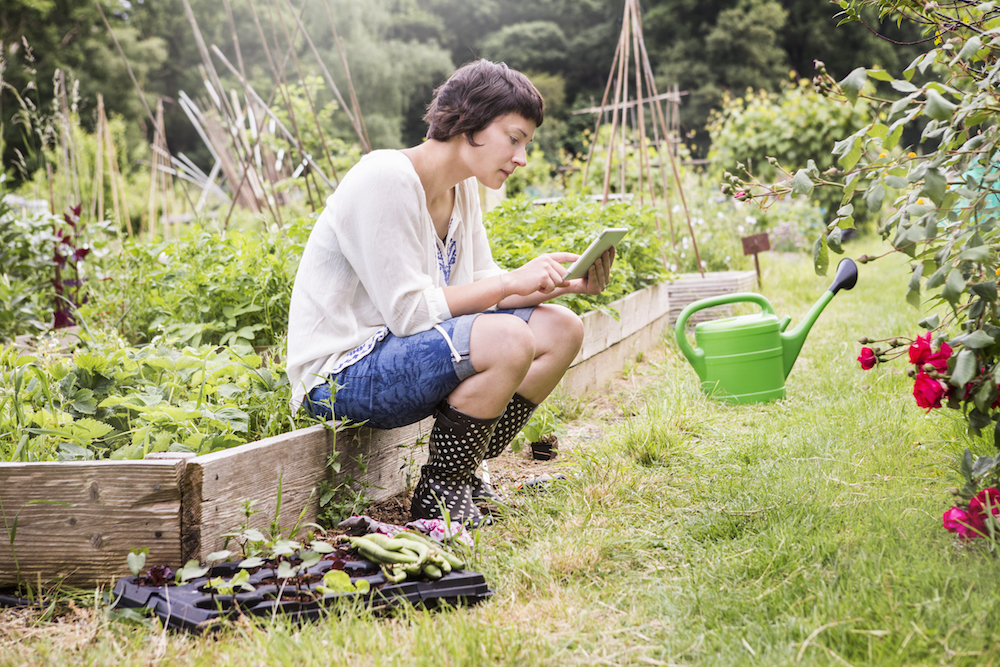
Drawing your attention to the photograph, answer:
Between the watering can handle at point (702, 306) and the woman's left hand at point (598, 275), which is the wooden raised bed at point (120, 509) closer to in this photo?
the woman's left hand at point (598, 275)

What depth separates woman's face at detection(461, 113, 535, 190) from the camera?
179 centimetres

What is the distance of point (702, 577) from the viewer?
1342 millimetres

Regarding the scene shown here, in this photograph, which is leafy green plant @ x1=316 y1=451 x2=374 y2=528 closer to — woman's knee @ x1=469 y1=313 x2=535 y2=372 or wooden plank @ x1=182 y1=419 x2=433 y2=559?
wooden plank @ x1=182 y1=419 x2=433 y2=559

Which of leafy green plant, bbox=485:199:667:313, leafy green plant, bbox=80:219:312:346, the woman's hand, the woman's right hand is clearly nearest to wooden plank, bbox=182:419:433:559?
the woman's right hand

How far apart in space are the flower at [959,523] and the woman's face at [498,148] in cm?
116

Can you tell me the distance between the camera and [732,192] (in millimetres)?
1542

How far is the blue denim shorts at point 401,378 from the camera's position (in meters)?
1.67

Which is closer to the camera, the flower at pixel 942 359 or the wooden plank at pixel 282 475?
the flower at pixel 942 359

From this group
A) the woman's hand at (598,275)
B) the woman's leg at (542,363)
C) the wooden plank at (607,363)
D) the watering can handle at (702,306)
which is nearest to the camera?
the woman's leg at (542,363)

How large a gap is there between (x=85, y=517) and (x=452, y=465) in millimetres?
772

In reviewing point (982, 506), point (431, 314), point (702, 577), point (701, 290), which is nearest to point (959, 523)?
point (982, 506)

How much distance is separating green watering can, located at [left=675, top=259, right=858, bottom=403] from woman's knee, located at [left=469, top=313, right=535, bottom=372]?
1.15 metres

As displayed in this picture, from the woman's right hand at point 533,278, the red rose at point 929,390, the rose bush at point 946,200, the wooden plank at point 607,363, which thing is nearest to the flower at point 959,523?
the rose bush at point 946,200

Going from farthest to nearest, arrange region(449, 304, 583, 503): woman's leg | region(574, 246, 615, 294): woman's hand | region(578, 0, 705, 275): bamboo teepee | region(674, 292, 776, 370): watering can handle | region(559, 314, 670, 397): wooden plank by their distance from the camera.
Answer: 1. region(578, 0, 705, 275): bamboo teepee
2. region(559, 314, 670, 397): wooden plank
3. region(674, 292, 776, 370): watering can handle
4. region(574, 246, 615, 294): woman's hand
5. region(449, 304, 583, 503): woman's leg
